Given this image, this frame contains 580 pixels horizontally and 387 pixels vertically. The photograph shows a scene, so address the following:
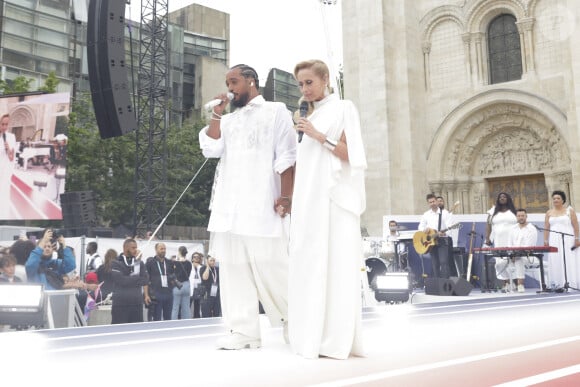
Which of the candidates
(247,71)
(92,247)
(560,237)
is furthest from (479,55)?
(247,71)

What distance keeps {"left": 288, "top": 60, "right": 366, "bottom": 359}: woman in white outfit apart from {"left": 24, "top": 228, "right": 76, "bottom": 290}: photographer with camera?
231 inches

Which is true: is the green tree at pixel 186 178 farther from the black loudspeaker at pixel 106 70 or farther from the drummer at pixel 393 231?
the black loudspeaker at pixel 106 70

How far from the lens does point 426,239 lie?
1101 centimetres

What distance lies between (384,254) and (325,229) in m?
8.86

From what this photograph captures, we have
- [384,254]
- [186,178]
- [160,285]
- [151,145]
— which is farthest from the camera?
[186,178]

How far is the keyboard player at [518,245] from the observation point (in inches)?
412

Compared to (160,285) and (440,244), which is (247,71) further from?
(440,244)

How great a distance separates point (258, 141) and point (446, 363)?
6.26 feet

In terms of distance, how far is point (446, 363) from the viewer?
309cm

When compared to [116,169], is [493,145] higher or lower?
lower

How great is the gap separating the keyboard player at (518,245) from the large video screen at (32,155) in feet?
30.9

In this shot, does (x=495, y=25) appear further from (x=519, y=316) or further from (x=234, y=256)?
(x=234, y=256)

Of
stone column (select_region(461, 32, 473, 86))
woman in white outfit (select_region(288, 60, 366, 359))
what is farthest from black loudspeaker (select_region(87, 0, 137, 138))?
stone column (select_region(461, 32, 473, 86))

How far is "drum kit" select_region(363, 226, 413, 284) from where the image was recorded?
38.5 feet
